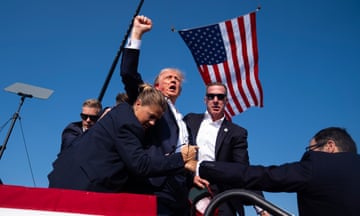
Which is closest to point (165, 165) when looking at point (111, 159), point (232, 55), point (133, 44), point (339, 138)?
point (111, 159)

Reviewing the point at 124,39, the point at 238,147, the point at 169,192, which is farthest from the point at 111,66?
the point at 169,192

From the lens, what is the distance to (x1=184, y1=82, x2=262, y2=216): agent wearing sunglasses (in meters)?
4.07

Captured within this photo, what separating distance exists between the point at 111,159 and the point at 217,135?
1.81 meters

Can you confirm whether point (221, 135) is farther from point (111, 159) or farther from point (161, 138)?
point (111, 159)

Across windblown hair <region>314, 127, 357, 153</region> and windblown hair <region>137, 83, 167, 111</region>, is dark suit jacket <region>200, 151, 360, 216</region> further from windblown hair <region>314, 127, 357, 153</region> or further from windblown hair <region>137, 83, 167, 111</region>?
windblown hair <region>137, 83, 167, 111</region>

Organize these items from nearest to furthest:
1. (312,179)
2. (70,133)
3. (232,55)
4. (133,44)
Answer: (312,179) < (133,44) < (70,133) < (232,55)

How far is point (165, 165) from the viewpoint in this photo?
2592mm

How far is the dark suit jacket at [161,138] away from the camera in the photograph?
2.87 m

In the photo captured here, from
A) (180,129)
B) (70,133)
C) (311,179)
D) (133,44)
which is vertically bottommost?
(311,179)

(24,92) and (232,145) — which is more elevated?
(24,92)

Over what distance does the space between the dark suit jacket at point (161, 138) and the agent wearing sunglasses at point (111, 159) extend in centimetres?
25

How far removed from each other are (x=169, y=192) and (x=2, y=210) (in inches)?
48.5

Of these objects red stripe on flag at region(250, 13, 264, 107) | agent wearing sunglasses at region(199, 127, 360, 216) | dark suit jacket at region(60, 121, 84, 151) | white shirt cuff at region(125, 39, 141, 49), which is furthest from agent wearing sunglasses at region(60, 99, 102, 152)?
red stripe on flag at region(250, 13, 264, 107)

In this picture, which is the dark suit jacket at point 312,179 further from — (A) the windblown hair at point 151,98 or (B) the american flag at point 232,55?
(B) the american flag at point 232,55
